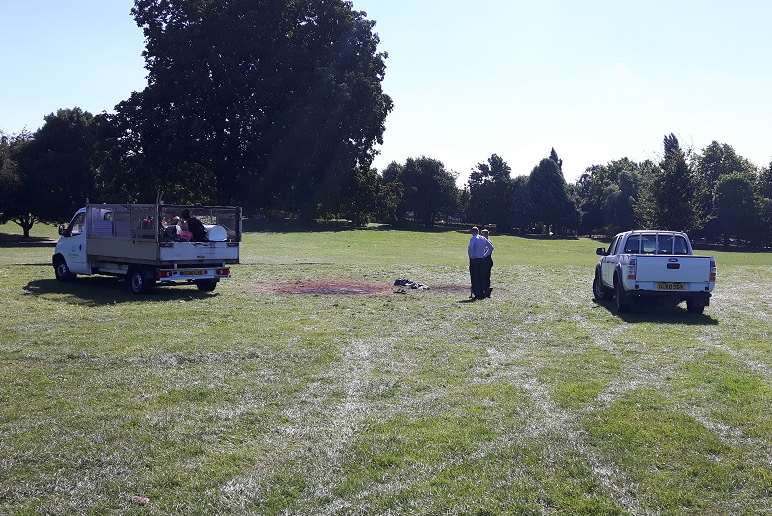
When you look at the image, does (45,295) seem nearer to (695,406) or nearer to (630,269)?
(630,269)

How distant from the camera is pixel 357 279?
2538cm

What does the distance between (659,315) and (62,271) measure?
16.8m

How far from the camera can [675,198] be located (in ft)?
218

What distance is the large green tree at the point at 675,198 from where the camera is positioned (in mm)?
66375

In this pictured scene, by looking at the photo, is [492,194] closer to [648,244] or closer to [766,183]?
[766,183]

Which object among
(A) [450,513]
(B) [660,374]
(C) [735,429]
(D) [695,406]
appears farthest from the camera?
(B) [660,374]

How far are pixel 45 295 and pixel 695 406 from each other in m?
15.6

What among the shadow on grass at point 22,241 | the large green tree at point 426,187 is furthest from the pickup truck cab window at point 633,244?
the large green tree at point 426,187

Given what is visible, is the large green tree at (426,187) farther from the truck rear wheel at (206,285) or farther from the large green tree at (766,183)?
the truck rear wheel at (206,285)

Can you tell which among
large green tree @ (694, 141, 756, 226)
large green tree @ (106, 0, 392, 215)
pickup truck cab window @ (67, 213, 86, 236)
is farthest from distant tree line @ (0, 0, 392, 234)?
large green tree @ (694, 141, 756, 226)

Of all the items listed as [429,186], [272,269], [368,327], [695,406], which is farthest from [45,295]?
→ [429,186]

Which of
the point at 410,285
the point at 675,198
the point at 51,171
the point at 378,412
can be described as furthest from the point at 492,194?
the point at 378,412

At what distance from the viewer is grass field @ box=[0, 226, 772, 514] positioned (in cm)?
551

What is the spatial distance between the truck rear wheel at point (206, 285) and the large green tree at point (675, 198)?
179 ft
